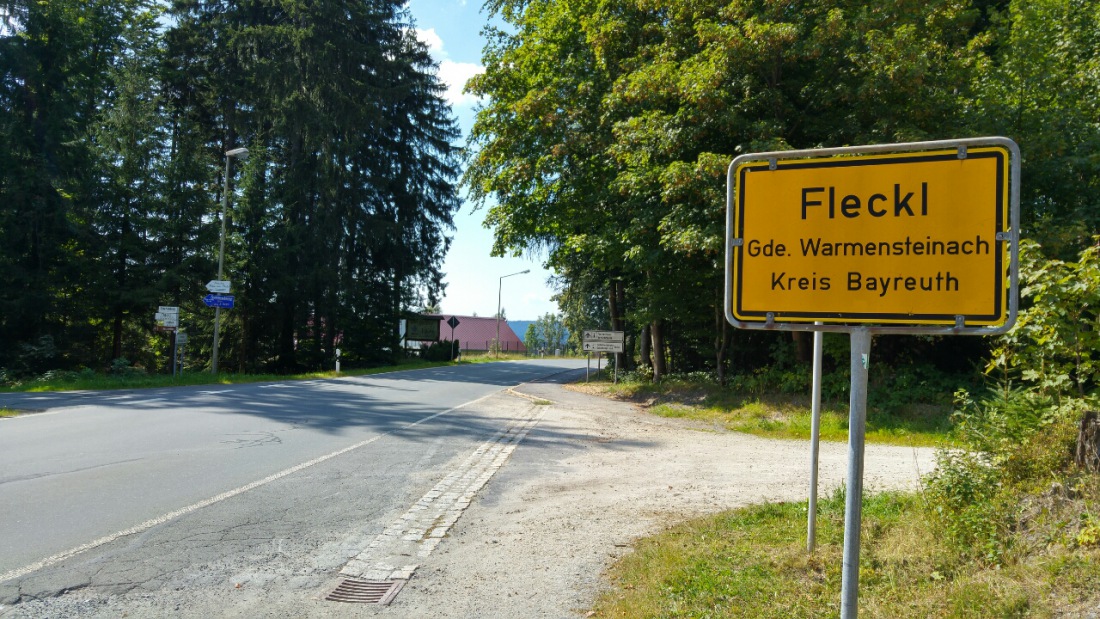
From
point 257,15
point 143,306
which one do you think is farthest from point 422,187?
point 143,306

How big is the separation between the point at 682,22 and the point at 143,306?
24.7 m

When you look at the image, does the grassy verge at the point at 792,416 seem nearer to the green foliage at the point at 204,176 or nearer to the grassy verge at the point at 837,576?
the grassy verge at the point at 837,576

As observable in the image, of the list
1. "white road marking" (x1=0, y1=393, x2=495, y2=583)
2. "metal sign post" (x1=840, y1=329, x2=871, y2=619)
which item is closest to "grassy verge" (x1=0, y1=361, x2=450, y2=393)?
"white road marking" (x1=0, y1=393, x2=495, y2=583)

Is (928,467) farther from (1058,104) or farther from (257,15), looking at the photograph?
(257,15)

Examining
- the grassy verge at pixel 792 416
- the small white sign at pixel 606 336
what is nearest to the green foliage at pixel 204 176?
the small white sign at pixel 606 336

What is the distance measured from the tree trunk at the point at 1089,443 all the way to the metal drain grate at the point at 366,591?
4401 mm

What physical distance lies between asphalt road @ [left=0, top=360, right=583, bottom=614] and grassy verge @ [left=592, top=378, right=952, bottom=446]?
16.3 ft

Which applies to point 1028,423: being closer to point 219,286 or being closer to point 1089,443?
point 1089,443

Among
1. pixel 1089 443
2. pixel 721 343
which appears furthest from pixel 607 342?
pixel 1089 443

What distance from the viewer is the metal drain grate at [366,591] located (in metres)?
4.58

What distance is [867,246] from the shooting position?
2.95 metres

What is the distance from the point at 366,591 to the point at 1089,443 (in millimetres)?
4671

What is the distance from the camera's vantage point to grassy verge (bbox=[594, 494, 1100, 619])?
367cm

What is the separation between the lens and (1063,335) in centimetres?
580
